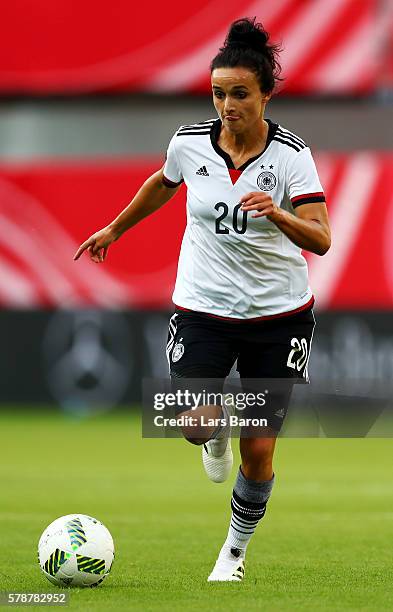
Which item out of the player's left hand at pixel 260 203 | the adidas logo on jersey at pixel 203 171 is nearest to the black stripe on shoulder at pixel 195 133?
the adidas logo on jersey at pixel 203 171

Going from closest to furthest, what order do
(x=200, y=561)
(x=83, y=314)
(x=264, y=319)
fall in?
1. (x=264, y=319)
2. (x=200, y=561)
3. (x=83, y=314)

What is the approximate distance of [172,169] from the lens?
6.56 meters

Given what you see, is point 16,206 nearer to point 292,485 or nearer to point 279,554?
point 292,485

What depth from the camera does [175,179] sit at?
21.6 feet

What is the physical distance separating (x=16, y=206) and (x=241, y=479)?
12.8 metres

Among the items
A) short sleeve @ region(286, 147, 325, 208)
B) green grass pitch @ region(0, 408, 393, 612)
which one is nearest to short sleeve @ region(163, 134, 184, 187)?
short sleeve @ region(286, 147, 325, 208)

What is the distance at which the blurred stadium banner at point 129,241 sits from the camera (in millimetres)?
18297

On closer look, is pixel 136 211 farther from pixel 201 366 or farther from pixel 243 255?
pixel 201 366

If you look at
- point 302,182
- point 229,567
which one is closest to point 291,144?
point 302,182

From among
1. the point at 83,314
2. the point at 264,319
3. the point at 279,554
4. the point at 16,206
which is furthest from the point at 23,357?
the point at 264,319

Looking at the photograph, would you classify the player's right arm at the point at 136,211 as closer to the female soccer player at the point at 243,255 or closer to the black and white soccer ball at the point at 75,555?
the female soccer player at the point at 243,255

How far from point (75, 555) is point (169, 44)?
14316 millimetres

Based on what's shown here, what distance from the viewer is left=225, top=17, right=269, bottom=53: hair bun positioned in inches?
243

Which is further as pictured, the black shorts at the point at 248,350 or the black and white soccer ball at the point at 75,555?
the black shorts at the point at 248,350
